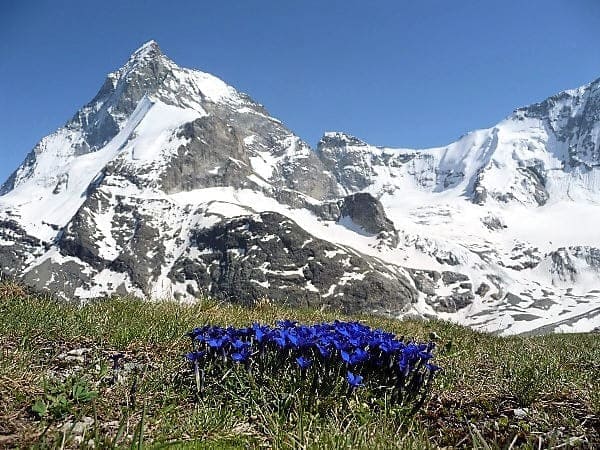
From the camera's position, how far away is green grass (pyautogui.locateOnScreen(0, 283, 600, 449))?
4230mm

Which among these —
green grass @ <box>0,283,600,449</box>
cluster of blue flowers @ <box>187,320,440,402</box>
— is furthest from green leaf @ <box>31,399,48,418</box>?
cluster of blue flowers @ <box>187,320,440,402</box>

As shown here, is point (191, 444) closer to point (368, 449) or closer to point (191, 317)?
point (368, 449)

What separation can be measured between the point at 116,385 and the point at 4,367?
1.17 meters

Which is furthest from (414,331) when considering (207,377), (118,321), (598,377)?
(207,377)

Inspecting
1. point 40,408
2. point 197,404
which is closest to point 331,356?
point 197,404

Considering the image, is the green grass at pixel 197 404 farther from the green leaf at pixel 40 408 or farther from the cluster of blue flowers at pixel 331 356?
the cluster of blue flowers at pixel 331 356

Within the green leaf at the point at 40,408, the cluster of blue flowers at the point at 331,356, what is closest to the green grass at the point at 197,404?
the green leaf at the point at 40,408

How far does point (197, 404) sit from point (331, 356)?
145cm

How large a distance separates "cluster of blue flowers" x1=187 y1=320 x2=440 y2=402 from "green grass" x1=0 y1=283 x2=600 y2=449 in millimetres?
332

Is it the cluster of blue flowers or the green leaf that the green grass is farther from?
the cluster of blue flowers

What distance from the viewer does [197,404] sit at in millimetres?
5242

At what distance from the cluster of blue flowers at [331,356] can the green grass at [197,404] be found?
33 cm

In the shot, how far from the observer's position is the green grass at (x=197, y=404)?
4230 mm

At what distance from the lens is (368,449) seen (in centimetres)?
387
